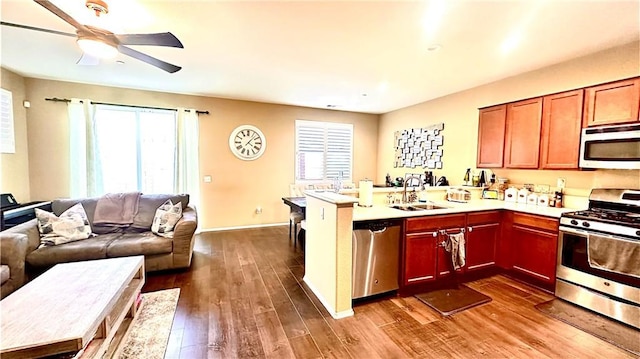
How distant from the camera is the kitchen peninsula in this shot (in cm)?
233

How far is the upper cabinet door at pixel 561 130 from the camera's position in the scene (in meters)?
2.87

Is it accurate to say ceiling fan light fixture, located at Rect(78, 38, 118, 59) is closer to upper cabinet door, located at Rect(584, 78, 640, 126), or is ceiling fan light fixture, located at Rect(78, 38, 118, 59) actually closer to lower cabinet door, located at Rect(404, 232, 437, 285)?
lower cabinet door, located at Rect(404, 232, 437, 285)

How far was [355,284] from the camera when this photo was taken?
2521 millimetres

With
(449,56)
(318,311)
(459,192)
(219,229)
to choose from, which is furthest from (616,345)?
(219,229)

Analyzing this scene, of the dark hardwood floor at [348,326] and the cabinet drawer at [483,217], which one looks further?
the cabinet drawer at [483,217]

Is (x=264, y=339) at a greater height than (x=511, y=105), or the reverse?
(x=511, y=105)

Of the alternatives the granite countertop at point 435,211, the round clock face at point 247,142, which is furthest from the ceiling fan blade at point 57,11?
the round clock face at point 247,142

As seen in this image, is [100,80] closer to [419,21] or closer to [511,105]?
[419,21]

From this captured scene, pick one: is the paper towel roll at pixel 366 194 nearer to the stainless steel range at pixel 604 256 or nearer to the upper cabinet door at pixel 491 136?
the stainless steel range at pixel 604 256

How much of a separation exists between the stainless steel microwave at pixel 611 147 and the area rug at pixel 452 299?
179 centimetres

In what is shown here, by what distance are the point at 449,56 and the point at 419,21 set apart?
958mm

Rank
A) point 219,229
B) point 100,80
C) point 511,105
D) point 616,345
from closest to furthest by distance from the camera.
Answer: point 616,345 < point 511,105 < point 100,80 < point 219,229

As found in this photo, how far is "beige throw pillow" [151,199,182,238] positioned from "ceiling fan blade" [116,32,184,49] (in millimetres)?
2065

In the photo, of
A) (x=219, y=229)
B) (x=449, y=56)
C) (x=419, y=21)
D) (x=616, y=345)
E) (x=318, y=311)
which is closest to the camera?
(x=616, y=345)
